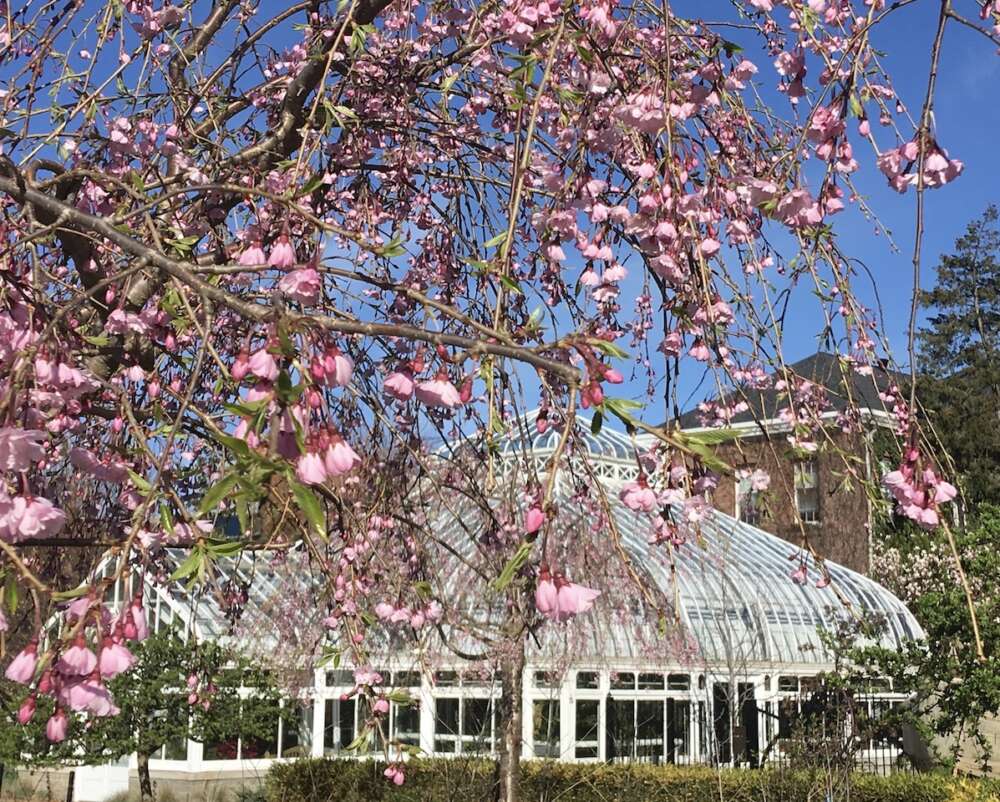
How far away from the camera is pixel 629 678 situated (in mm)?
11648

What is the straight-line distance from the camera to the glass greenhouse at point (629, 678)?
1061 cm

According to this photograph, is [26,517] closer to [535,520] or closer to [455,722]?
[535,520]

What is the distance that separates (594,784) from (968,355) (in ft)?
64.7

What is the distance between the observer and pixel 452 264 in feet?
14.3

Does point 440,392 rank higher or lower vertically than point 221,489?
higher

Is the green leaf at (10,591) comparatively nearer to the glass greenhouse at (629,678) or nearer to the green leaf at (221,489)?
the green leaf at (221,489)

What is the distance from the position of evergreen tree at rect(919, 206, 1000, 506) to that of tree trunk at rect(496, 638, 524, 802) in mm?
15444

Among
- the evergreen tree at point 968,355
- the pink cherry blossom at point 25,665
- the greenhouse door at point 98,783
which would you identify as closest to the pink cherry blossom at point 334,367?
the pink cherry blossom at point 25,665

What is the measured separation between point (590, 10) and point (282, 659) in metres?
9.45

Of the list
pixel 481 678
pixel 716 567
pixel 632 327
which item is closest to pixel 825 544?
pixel 716 567

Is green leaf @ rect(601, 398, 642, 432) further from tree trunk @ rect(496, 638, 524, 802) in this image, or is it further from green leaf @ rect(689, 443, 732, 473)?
tree trunk @ rect(496, 638, 524, 802)

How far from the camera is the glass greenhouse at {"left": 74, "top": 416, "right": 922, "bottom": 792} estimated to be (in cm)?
1061

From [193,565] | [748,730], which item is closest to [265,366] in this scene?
[193,565]

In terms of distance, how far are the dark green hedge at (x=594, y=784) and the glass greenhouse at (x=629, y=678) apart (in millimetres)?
449
